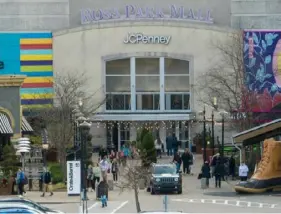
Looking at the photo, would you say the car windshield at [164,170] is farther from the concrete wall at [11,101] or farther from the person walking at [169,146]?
the person walking at [169,146]

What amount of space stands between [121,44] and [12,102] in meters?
26.0

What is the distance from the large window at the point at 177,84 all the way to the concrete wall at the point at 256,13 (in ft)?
25.3

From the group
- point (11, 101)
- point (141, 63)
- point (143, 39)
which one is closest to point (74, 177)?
point (11, 101)

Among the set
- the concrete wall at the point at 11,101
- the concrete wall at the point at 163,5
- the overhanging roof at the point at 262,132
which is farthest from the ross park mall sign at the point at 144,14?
the overhanging roof at the point at 262,132

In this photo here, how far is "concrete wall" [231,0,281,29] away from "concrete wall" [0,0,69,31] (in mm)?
16012

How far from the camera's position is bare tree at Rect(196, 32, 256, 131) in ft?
206

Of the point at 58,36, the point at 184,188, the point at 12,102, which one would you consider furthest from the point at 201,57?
the point at 184,188

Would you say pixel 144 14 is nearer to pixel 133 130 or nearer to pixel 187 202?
pixel 133 130

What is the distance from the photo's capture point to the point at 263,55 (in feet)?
266

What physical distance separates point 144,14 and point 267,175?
4197 cm

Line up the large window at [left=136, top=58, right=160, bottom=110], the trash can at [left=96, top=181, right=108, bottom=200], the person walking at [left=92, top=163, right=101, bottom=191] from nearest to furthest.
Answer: the trash can at [left=96, top=181, right=108, bottom=200]
the person walking at [left=92, top=163, right=101, bottom=191]
the large window at [left=136, top=58, right=160, bottom=110]

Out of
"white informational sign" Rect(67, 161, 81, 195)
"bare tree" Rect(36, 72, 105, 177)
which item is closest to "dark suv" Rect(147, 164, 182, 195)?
"white informational sign" Rect(67, 161, 81, 195)

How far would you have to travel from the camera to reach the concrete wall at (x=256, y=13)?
87500 mm

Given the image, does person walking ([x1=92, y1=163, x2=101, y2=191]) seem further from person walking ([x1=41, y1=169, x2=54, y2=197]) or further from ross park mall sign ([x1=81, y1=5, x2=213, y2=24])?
ross park mall sign ([x1=81, y1=5, x2=213, y2=24])
